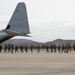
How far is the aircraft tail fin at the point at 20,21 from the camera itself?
3028 centimetres

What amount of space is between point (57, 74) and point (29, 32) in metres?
16.9

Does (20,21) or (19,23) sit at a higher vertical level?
(20,21)

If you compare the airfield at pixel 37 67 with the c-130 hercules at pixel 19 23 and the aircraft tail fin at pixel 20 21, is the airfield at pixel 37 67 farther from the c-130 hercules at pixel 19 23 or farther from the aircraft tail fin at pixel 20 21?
the aircraft tail fin at pixel 20 21

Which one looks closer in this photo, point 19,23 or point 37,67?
point 37,67

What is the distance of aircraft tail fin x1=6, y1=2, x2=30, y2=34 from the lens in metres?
30.3

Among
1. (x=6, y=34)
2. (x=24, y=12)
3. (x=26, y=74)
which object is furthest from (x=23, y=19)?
(x=26, y=74)

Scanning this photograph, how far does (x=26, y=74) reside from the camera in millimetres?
13414

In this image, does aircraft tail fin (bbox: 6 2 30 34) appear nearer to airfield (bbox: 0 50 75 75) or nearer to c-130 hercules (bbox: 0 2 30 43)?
c-130 hercules (bbox: 0 2 30 43)

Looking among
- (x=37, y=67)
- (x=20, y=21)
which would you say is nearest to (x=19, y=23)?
(x=20, y=21)

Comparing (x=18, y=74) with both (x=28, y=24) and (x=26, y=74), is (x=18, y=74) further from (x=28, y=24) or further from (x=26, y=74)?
(x=28, y=24)

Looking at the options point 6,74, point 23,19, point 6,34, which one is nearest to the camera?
point 6,74

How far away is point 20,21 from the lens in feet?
101

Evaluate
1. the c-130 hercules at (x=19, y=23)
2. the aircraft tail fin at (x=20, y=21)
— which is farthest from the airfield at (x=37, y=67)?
the aircraft tail fin at (x=20, y=21)

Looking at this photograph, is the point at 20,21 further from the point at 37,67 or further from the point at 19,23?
the point at 37,67
